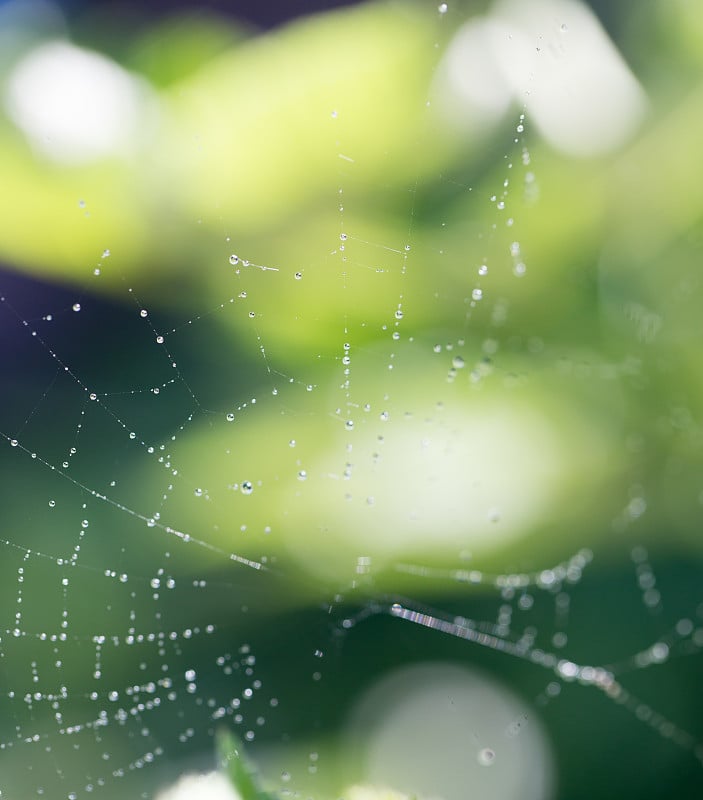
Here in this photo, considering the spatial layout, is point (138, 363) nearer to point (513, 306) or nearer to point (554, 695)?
point (513, 306)

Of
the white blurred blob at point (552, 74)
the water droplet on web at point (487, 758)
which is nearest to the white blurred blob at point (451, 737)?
the water droplet on web at point (487, 758)

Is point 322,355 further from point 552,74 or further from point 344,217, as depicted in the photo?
point 552,74

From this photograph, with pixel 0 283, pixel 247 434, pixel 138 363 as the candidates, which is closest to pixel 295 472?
pixel 247 434

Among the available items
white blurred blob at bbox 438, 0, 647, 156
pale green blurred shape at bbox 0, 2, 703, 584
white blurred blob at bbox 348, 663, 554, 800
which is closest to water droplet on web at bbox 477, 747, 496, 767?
white blurred blob at bbox 348, 663, 554, 800

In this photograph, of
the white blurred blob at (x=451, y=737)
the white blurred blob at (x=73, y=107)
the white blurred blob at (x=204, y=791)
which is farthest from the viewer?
the white blurred blob at (x=451, y=737)

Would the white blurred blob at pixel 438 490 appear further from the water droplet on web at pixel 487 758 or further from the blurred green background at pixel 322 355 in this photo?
the water droplet on web at pixel 487 758

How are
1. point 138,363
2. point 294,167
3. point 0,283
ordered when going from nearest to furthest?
point 294,167
point 138,363
point 0,283

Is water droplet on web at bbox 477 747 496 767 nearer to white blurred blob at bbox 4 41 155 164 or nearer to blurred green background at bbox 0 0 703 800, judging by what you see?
blurred green background at bbox 0 0 703 800

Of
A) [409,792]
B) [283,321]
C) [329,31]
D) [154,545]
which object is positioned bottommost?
[409,792]
